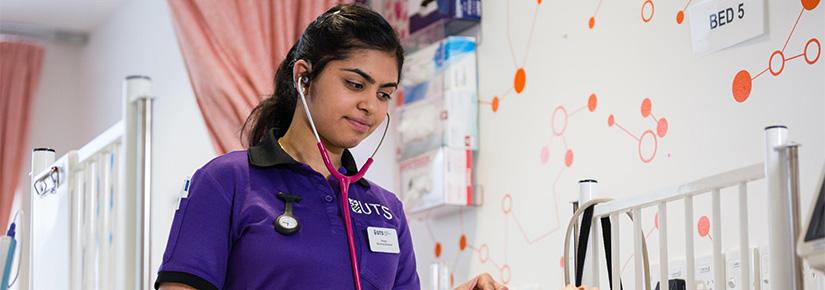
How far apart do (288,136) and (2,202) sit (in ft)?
9.34

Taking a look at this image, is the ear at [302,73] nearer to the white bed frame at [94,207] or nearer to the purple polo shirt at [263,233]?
the purple polo shirt at [263,233]

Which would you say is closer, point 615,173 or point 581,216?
point 581,216

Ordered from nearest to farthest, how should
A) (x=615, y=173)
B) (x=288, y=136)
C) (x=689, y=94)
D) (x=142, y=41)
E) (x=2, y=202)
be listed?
→ (x=288, y=136) < (x=689, y=94) < (x=615, y=173) < (x=142, y=41) < (x=2, y=202)

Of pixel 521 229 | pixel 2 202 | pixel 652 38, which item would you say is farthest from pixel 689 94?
pixel 2 202

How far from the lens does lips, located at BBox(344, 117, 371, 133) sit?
1.61m

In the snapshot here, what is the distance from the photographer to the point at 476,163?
3.07 metres

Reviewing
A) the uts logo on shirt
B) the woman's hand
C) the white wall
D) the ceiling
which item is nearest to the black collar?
the uts logo on shirt

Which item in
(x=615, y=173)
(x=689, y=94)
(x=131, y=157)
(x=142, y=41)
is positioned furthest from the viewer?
(x=142, y=41)

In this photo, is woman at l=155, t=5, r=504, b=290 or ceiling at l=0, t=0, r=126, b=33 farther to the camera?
ceiling at l=0, t=0, r=126, b=33

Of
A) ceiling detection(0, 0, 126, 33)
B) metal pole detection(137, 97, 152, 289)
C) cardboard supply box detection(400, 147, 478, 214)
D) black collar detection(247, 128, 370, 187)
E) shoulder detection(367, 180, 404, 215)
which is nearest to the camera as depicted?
black collar detection(247, 128, 370, 187)

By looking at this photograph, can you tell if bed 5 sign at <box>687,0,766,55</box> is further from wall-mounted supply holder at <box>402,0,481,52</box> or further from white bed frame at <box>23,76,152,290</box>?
white bed frame at <box>23,76,152,290</box>

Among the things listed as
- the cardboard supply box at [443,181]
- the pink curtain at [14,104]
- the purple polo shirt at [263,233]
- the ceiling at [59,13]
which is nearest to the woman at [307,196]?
the purple polo shirt at [263,233]

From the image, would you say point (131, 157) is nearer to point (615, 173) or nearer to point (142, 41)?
point (615, 173)

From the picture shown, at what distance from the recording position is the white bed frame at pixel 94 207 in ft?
6.66
